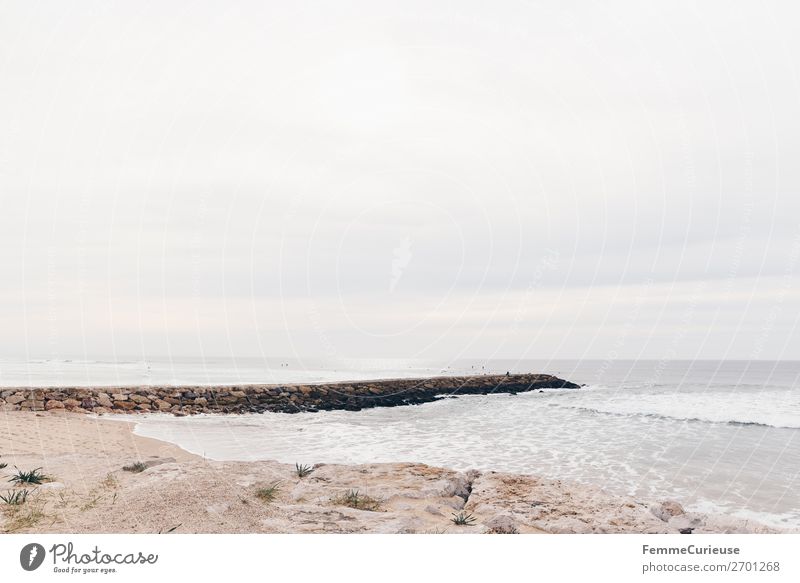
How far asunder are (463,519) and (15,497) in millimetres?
7362

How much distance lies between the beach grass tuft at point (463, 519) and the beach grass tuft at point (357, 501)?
4.52 feet

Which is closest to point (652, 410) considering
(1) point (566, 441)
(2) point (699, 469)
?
(1) point (566, 441)

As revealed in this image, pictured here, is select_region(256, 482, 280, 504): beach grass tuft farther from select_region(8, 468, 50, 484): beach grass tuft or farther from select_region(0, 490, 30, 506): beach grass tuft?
select_region(8, 468, 50, 484): beach grass tuft

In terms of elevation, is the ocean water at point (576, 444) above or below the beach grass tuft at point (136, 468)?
below

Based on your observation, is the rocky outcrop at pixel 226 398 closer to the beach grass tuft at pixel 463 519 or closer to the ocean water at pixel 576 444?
the ocean water at pixel 576 444

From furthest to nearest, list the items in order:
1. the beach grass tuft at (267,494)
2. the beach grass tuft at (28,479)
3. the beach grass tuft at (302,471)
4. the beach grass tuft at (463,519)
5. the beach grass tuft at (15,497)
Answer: the beach grass tuft at (302,471) → the beach grass tuft at (28,479) → the beach grass tuft at (267,494) → the beach grass tuft at (463,519) → the beach grass tuft at (15,497)

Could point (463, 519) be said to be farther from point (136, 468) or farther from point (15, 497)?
point (15, 497)

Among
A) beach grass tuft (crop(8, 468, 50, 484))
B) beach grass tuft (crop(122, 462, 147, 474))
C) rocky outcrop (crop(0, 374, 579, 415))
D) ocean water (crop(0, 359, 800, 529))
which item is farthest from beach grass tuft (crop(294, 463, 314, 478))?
rocky outcrop (crop(0, 374, 579, 415))

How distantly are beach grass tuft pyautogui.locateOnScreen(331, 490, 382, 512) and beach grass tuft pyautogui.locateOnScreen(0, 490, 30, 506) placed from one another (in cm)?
494

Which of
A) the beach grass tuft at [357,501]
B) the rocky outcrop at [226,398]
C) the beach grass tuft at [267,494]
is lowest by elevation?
the rocky outcrop at [226,398]

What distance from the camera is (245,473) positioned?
10.9 m

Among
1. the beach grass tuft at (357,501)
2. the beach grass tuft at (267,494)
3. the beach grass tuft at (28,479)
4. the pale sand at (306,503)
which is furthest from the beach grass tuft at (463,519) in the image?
the beach grass tuft at (28,479)

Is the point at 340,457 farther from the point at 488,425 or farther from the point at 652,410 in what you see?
the point at 652,410

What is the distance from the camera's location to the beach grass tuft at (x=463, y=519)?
8.65 meters
